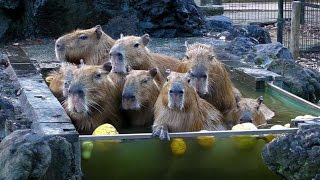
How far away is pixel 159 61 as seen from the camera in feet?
19.8

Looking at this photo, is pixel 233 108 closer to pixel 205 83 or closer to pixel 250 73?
pixel 205 83

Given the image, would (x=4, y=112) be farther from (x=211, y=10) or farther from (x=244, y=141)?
(x=211, y=10)

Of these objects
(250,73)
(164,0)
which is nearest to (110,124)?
(250,73)

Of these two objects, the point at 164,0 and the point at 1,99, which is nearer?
the point at 1,99

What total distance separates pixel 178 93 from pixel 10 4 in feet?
22.0

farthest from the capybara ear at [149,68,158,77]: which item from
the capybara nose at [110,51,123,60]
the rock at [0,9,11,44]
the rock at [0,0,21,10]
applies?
the rock at [0,0,21,10]

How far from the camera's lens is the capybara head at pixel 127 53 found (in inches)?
217

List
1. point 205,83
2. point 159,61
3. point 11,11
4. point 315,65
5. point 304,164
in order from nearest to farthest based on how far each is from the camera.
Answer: point 304,164
point 205,83
point 159,61
point 11,11
point 315,65

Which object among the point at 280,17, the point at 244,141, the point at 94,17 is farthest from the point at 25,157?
the point at 280,17

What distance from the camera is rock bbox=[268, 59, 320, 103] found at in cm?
813

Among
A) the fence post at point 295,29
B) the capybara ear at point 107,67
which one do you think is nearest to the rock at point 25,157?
the capybara ear at point 107,67

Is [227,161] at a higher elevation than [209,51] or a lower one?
lower

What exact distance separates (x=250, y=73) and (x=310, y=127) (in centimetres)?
345

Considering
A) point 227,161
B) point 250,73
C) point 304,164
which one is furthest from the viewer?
point 250,73
